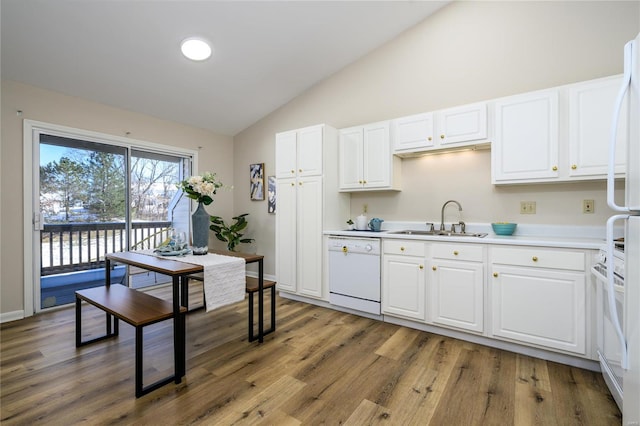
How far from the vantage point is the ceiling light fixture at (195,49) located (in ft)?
9.91

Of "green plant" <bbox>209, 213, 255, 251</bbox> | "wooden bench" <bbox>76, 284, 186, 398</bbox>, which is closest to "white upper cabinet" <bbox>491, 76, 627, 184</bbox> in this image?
"wooden bench" <bbox>76, 284, 186, 398</bbox>

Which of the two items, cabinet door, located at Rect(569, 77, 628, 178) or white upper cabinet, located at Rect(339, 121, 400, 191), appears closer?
cabinet door, located at Rect(569, 77, 628, 178)

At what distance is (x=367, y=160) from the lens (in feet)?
11.3

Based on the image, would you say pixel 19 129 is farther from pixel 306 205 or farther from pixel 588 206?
Answer: pixel 588 206

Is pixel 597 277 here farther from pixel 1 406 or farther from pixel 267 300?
pixel 1 406

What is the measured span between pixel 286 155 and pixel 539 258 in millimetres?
2765

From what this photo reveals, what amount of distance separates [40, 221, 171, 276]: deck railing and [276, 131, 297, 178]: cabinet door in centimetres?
205

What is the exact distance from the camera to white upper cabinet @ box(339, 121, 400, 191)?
3.30m

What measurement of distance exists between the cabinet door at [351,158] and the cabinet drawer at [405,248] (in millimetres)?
854

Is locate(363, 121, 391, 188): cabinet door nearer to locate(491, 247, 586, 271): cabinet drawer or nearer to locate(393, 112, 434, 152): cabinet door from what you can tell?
locate(393, 112, 434, 152): cabinet door

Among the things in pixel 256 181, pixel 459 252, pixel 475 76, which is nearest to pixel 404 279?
pixel 459 252

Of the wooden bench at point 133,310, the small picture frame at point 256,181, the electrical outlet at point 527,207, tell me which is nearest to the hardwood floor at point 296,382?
the wooden bench at point 133,310

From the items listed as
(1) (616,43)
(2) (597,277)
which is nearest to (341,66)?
(1) (616,43)

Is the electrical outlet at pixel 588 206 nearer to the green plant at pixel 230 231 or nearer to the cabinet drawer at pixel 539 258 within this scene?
the cabinet drawer at pixel 539 258
